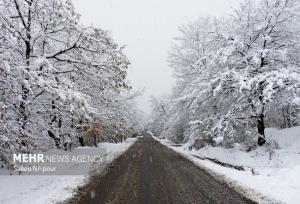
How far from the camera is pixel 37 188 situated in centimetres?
1170

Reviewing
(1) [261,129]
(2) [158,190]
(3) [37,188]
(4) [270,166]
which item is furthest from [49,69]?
(1) [261,129]

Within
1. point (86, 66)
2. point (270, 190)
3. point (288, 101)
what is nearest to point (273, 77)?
point (288, 101)

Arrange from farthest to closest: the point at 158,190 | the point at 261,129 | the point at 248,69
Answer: the point at 261,129 → the point at 248,69 → the point at 158,190

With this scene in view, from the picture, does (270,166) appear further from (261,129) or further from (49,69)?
(49,69)

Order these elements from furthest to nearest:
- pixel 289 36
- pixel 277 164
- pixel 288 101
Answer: pixel 289 36
pixel 288 101
pixel 277 164

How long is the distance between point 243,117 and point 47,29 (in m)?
12.8

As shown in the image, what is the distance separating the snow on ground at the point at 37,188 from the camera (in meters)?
10.0

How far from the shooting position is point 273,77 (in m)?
17.7

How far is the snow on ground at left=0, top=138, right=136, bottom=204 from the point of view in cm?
1004

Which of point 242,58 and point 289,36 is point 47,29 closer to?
point 242,58

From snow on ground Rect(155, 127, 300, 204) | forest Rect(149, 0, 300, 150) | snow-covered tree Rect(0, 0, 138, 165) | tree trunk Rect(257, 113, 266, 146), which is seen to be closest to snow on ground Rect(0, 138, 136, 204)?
snow-covered tree Rect(0, 0, 138, 165)

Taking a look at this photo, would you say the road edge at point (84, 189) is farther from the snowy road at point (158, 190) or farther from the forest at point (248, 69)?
the forest at point (248, 69)

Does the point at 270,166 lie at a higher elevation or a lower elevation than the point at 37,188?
lower

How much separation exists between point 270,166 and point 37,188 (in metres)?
11.0
